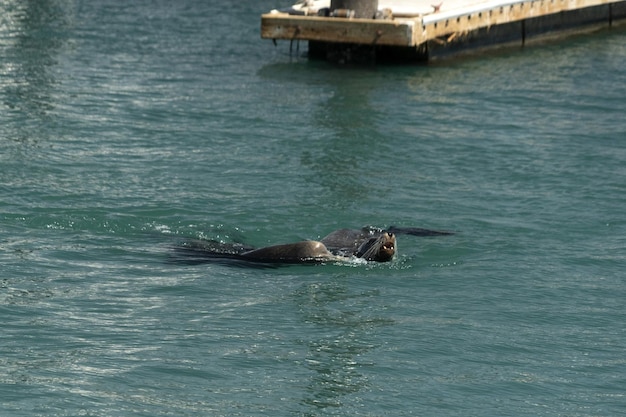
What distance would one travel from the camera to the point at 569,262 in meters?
19.0

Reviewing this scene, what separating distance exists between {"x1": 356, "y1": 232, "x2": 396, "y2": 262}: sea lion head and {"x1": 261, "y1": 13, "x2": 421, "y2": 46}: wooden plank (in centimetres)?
1550

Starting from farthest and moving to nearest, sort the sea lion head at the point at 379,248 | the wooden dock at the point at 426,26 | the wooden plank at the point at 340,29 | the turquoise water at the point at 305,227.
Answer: the wooden dock at the point at 426,26, the wooden plank at the point at 340,29, the sea lion head at the point at 379,248, the turquoise water at the point at 305,227

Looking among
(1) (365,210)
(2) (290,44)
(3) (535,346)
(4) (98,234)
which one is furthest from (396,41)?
(3) (535,346)

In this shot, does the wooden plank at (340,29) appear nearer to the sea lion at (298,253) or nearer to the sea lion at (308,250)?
the sea lion at (308,250)

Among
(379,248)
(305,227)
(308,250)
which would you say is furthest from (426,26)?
(308,250)

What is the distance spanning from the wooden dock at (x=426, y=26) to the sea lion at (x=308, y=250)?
1485 cm

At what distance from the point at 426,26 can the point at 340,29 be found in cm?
209

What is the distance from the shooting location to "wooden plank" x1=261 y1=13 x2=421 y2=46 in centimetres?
3334

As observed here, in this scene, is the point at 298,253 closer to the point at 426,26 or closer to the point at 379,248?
the point at 379,248

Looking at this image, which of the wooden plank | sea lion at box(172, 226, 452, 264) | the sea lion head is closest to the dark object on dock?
the wooden plank

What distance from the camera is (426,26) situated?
33969 mm

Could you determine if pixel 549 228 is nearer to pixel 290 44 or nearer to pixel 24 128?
pixel 24 128

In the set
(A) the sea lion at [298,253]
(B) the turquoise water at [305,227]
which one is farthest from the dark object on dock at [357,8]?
(A) the sea lion at [298,253]

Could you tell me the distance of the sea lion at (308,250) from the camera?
1806 centimetres
